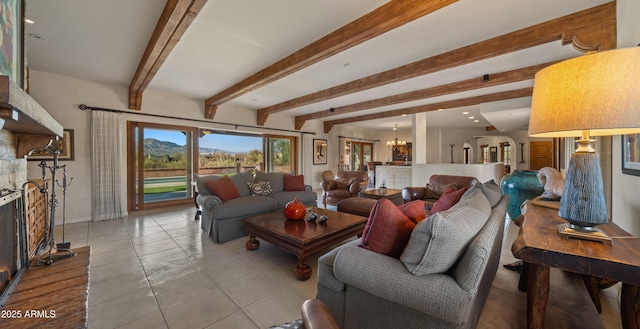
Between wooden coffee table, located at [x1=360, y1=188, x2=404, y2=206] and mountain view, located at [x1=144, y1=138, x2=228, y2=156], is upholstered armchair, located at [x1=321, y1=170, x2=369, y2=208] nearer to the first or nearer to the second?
wooden coffee table, located at [x1=360, y1=188, x2=404, y2=206]

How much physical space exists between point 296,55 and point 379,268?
270 cm

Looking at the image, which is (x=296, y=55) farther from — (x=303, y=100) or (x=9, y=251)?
(x=9, y=251)

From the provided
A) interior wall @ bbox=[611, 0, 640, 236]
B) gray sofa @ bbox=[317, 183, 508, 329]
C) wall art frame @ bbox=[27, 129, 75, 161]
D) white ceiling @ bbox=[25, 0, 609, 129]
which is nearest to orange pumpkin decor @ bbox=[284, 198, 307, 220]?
gray sofa @ bbox=[317, 183, 508, 329]

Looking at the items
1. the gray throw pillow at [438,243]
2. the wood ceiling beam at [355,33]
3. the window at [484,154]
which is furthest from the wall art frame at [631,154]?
the window at [484,154]

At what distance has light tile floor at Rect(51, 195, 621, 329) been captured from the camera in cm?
168

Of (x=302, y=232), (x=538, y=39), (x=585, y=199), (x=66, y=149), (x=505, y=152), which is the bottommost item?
(x=302, y=232)

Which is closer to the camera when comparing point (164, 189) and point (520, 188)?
point (520, 188)

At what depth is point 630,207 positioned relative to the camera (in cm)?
171

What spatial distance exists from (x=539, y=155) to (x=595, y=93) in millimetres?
12880

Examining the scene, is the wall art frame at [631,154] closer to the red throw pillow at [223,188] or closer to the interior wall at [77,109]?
the red throw pillow at [223,188]

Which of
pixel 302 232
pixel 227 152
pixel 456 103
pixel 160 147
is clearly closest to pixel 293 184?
pixel 302 232

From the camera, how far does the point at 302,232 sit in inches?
95.7

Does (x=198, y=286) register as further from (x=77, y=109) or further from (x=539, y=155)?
(x=539, y=155)

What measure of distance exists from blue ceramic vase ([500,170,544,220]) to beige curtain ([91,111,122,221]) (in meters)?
7.06
